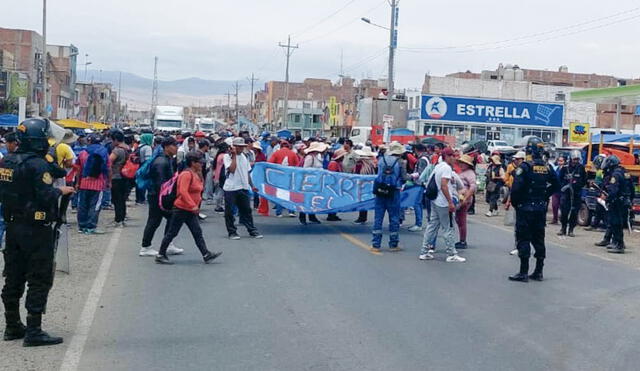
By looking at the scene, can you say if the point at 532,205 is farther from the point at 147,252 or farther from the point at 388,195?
the point at 147,252

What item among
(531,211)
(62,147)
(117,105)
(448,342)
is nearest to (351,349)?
(448,342)

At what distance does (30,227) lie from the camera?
708cm

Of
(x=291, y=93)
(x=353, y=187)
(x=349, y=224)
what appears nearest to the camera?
(x=353, y=187)

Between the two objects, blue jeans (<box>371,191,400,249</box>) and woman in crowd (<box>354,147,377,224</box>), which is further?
woman in crowd (<box>354,147,377,224</box>)

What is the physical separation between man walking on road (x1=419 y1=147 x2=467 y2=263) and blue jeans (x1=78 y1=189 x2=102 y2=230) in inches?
242

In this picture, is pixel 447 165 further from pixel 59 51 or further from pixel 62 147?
pixel 59 51

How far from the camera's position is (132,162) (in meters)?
17.2

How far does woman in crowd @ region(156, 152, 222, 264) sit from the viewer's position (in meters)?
11.5

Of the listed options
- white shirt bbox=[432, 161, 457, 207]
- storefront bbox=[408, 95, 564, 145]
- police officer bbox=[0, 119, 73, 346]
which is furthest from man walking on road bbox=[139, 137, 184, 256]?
storefront bbox=[408, 95, 564, 145]

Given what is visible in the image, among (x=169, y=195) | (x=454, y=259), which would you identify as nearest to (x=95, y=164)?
(x=169, y=195)

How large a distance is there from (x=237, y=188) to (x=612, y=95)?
18967 millimetres

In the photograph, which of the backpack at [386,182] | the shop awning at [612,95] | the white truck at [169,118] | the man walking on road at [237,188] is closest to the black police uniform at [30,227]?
the backpack at [386,182]

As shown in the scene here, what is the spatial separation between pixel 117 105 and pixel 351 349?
183 meters

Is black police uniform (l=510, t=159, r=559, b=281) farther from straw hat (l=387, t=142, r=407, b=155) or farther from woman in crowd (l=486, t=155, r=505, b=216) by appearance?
woman in crowd (l=486, t=155, r=505, b=216)
